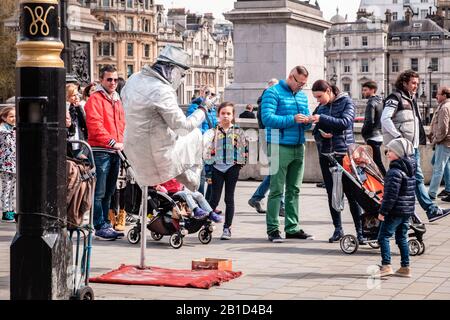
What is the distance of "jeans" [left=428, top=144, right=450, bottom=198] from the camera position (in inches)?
701

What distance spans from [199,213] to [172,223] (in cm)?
39

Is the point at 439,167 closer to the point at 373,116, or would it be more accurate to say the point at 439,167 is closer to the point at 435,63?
the point at 373,116

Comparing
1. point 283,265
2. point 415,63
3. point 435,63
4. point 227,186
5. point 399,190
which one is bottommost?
Result: point 283,265

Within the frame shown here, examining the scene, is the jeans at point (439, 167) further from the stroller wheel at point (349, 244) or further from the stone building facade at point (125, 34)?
the stone building facade at point (125, 34)

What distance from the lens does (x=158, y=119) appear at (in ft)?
35.2

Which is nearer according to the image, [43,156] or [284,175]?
[43,156]

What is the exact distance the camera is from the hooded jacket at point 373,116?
55.4 ft

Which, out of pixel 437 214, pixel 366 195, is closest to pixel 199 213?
pixel 366 195

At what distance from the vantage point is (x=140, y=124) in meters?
10.7

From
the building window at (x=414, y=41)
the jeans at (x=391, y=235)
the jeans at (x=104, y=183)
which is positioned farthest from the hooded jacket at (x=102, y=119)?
the building window at (x=414, y=41)

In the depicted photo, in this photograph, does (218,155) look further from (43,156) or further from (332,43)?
(332,43)

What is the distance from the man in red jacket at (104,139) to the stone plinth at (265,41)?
9480 millimetres

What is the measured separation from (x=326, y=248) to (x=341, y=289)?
2.84 meters
